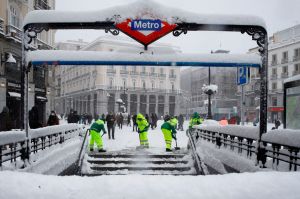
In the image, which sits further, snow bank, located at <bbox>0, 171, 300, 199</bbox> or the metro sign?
the metro sign

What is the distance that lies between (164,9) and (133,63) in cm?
125

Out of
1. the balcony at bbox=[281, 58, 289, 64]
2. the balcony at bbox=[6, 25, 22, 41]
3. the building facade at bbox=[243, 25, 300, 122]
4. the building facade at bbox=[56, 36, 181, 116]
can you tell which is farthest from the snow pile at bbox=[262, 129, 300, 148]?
the building facade at bbox=[56, 36, 181, 116]

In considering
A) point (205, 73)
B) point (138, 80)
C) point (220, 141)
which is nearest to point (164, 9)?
point (220, 141)

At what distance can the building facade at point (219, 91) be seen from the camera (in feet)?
235

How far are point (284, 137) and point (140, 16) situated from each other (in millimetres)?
3554

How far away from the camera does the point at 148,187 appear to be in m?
3.79

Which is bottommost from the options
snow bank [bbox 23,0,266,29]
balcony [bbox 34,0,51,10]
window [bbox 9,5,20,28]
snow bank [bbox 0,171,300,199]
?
snow bank [bbox 0,171,300,199]

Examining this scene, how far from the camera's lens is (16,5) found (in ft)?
84.0

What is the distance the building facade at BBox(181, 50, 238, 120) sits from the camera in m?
71.6

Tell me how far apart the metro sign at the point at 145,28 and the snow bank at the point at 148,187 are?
3.74m

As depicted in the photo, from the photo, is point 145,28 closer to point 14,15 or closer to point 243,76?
point 243,76

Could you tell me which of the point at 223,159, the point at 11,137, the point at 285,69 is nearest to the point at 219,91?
the point at 285,69

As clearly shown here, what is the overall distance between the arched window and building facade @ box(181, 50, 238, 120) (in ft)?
148

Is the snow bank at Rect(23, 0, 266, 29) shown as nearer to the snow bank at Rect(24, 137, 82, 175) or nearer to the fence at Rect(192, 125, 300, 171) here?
the fence at Rect(192, 125, 300, 171)
